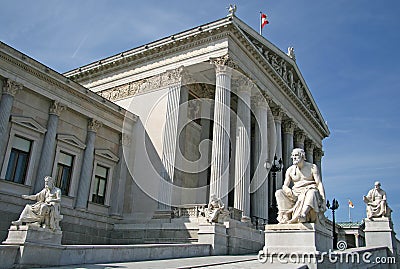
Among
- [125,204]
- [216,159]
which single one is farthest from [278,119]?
[125,204]

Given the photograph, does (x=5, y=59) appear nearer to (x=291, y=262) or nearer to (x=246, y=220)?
(x=246, y=220)

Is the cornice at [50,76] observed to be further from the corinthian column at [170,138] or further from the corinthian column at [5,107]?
the corinthian column at [170,138]

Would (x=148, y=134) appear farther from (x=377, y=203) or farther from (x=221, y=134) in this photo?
(x=377, y=203)

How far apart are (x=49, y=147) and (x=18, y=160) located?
1796mm

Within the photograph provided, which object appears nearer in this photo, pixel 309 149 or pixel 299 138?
pixel 299 138

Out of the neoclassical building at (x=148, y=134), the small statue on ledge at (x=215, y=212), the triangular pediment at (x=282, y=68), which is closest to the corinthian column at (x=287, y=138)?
the triangular pediment at (x=282, y=68)

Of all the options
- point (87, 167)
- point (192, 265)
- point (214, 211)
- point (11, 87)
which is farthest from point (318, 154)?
point (192, 265)

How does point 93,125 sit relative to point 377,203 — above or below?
above

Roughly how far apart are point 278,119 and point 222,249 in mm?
16779

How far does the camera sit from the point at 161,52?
88.3ft

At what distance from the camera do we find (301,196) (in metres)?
9.43

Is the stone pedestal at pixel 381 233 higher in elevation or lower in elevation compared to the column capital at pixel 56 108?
lower

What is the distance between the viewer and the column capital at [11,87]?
1941cm

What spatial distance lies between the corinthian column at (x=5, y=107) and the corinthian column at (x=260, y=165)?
54.2 ft
